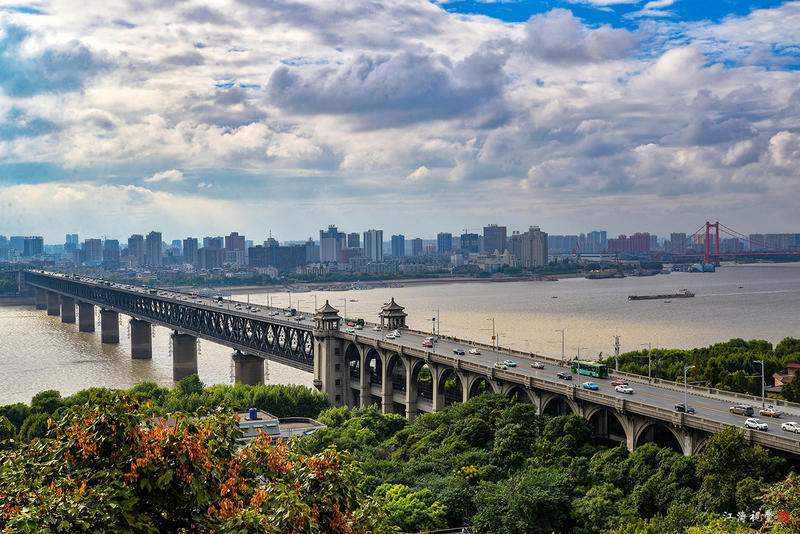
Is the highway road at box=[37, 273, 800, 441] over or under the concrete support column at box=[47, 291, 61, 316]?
over

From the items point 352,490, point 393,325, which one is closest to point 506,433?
point 352,490

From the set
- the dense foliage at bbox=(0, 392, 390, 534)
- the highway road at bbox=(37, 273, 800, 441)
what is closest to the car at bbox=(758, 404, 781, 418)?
the highway road at bbox=(37, 273, 800, 441)

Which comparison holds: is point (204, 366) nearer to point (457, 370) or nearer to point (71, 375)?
point (71, 375)

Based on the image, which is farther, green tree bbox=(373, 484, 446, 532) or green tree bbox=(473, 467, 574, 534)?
green tree bbox=(373, 484, 446, 532)

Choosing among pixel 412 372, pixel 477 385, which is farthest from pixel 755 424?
pixel 412 372

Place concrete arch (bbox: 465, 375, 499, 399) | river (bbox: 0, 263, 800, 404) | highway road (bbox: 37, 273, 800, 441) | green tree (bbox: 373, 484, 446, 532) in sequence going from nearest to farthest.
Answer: green tree (bbox: 373, 484, 446, 532) → highway road (bbox: 37, 273, 800, 441) → concrete arch (bbox: 465, 375, 499, 399) → river (bbox: 0, 263, 800, 404)

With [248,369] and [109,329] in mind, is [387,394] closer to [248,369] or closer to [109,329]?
[248,369]

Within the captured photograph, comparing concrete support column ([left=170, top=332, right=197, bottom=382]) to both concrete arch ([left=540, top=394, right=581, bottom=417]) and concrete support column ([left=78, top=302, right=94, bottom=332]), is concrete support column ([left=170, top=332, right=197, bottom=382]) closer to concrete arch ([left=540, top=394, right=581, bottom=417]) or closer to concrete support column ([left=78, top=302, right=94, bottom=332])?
concrete support column ([left=78, top=302, right=94, bottom=332])
